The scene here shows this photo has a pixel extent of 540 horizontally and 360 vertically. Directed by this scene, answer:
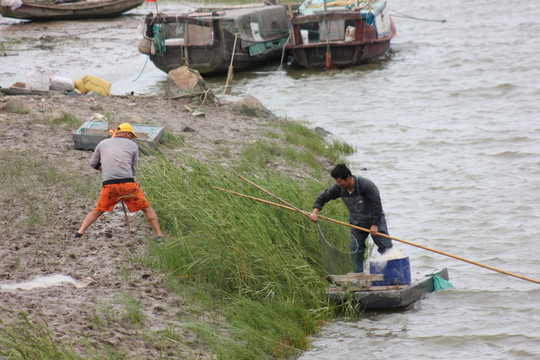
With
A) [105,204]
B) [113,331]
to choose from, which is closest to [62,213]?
[105,204]

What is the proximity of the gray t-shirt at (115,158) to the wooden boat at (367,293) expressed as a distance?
264cm

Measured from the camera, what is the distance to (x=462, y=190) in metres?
11.2

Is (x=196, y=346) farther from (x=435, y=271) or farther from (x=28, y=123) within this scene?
(x=28, y=123)

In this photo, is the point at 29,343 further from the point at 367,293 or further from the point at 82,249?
the point at 367,293

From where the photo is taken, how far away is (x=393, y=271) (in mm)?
7191

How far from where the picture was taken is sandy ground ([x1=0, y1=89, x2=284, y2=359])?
5.64 m

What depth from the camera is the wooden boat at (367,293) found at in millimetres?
7031

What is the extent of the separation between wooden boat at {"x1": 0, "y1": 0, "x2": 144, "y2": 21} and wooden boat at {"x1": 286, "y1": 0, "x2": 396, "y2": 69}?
10.7 meters

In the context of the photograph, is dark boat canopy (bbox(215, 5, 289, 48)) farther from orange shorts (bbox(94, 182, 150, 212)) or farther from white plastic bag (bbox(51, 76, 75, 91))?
orange shorts (bbox(94, 182, 150, 212))

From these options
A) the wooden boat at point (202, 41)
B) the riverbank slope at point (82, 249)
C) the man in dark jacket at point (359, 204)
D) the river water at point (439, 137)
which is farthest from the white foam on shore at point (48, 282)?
the wooden boat at point (202, 41)

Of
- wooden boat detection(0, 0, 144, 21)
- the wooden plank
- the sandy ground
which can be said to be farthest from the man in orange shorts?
wooden boat detection(0, 0, 144, 21)

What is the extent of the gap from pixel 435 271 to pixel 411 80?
12.7m

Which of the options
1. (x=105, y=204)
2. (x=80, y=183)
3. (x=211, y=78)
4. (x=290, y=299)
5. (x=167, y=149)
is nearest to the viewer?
(x=290, y=299)

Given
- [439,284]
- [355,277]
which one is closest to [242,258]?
[355,277]
